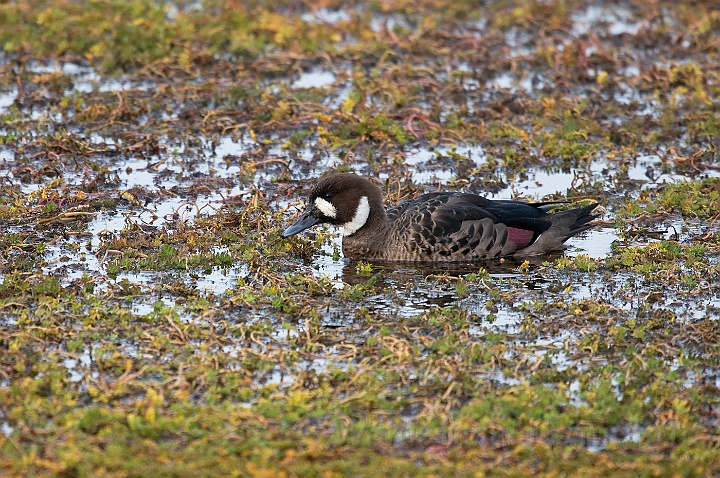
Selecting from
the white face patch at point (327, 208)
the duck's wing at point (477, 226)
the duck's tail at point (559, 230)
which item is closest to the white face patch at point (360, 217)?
the white face patch at point (327, 208)

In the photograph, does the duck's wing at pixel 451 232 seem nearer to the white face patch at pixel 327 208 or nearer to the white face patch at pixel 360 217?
the white face patch at pixel 360 217

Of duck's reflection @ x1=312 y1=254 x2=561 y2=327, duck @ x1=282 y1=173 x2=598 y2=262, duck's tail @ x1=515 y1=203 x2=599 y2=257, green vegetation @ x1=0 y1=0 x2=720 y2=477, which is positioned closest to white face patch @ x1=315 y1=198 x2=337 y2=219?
duck @ x1=282 y1=173 x2=598 y2=262

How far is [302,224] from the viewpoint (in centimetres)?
947

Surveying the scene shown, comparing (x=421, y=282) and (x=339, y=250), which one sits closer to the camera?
(x=421, y=282)

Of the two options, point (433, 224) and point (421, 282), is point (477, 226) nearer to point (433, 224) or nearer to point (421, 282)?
point (433, 224)

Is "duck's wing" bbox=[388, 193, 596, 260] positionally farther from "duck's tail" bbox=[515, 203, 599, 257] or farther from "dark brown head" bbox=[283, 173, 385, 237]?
"dark brown head" bbox=[283, 173, 385, 237]

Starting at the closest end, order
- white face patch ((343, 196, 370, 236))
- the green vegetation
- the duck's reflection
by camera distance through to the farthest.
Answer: the green vegetation → the duck's reflection → white face patch ((343, 196, 370, 236))

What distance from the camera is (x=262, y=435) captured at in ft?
19.3

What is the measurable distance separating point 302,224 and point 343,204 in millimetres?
396

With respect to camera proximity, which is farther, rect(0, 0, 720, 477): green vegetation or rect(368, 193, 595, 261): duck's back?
rect(368, 193, 595, 261): duck's back

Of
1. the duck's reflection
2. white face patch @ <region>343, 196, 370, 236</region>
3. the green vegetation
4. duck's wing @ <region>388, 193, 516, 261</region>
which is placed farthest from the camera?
white face patch @ <region>343, 196, 370, 236</region>

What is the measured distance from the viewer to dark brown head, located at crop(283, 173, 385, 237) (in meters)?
9.48

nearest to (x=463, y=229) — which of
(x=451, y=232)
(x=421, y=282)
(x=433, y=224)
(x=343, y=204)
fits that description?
(x=451, y=232)

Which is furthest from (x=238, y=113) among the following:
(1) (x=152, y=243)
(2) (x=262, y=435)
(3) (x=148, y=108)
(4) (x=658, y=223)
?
(2) (x=262, y=435)
